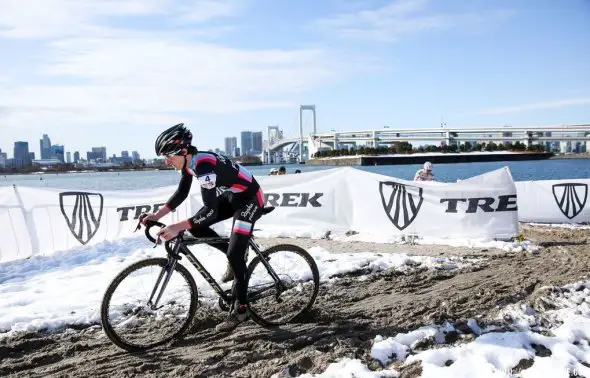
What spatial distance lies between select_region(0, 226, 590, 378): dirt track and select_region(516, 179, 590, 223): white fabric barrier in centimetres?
697

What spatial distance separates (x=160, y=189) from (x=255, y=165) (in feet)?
288

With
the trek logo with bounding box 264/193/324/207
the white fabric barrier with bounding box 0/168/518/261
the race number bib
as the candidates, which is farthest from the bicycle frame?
the trek logo with bounding box 264/193/324/207

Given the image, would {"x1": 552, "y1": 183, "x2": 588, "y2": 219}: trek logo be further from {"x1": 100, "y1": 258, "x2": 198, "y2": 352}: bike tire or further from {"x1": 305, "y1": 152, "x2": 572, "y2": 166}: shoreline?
{"x1": 305, "y1": 152, "x2": 572, "y2": 166}: shoreline

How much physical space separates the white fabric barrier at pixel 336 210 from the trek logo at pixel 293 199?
0.18 ft

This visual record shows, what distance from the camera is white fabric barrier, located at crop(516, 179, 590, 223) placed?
14.0 m

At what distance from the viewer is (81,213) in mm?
11266

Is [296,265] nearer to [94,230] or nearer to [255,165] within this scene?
[94,230]

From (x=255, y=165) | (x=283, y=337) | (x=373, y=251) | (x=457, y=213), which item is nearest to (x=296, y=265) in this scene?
(x=283, y=337)

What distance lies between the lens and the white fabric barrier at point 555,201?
14000 millimetres

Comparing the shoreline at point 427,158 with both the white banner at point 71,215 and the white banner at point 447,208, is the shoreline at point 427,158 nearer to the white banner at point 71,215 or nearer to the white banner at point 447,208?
the white banner at point 447,208

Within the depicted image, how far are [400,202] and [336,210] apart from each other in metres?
1.71

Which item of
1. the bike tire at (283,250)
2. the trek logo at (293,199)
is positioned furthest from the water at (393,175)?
the bike tire at (283,250)

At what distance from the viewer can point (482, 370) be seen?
13.4ft

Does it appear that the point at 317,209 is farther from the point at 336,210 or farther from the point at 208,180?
the point at 208,180
